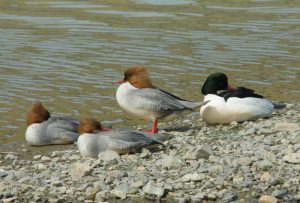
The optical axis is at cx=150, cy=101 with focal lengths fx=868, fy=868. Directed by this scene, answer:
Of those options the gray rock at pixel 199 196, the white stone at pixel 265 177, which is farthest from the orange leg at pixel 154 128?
the gray rock at pixel 199 196

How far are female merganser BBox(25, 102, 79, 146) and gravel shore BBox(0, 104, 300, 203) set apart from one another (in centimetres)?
70

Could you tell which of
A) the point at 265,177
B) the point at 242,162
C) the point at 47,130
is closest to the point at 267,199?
the point at 265,177

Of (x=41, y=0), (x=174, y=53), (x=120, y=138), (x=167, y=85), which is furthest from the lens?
(x=41, y=0)

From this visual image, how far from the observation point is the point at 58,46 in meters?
17.1

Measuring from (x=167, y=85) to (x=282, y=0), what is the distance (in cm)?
1142

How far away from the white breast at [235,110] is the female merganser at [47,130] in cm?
171

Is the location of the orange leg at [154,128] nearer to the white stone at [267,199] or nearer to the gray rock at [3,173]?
the gray rock at [3,173]

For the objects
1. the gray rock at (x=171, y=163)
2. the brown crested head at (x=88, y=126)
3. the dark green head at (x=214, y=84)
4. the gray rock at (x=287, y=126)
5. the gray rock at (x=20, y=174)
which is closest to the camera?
the gray rock at (x=171, y=163)

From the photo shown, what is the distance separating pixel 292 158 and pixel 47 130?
137 inches

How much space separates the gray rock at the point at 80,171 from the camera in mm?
8016

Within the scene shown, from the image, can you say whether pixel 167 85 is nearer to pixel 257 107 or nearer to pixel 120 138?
pixel 257 107

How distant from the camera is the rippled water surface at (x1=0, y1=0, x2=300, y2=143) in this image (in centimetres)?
1299

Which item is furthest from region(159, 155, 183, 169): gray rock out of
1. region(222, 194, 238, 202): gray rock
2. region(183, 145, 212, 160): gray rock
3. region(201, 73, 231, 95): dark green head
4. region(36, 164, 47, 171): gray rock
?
region(201, 73, 231, 95): dark green head

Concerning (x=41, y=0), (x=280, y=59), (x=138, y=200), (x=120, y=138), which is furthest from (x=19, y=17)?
Result: (x=138, y=200)
